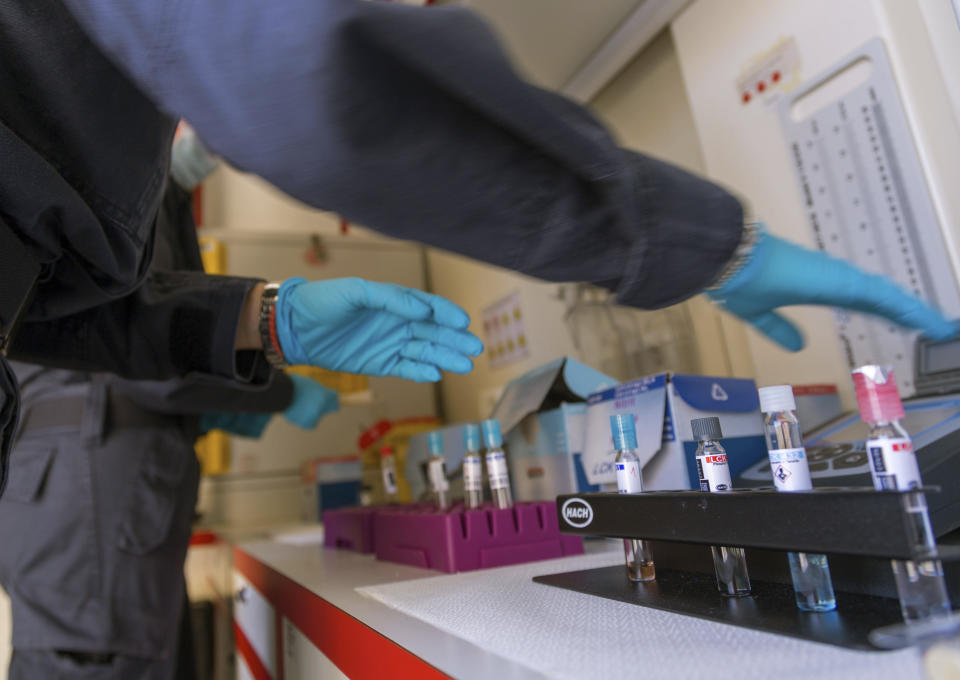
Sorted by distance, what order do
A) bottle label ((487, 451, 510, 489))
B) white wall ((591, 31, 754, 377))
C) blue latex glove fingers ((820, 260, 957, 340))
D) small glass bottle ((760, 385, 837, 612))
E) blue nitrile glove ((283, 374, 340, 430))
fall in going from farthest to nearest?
blue nitrile glove ((283, 374, 340, 430))
white wall ((591, 31, 754, 377))
bottle label ((487, 451, 510, 489))
blue latex glove fingers ((820, 260, 957, 340))
small glass bottle ((760, 385, 837, 612))

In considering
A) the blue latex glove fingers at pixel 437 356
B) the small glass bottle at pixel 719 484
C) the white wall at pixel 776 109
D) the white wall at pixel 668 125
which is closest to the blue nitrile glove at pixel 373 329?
the blue latex glove fingers at pixel 437 356

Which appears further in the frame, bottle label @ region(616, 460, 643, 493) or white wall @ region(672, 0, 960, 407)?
white wall @ region(672, 0, 960, 407)

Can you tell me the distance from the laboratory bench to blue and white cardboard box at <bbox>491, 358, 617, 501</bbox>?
125mm

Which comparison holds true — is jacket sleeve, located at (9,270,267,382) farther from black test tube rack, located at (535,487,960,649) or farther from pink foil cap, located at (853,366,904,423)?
pink foil cap, located at (853,366,904,423)

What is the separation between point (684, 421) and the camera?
2.79 ft

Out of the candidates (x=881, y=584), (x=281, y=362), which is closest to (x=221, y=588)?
(x=281, y=362)

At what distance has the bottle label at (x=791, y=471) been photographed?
1.60 feet

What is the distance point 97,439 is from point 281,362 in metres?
0.43

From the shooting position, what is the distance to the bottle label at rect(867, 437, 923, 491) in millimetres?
420

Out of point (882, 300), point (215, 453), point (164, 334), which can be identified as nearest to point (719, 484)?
point (882, 300)

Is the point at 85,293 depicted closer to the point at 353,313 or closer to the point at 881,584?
the point at 353,313

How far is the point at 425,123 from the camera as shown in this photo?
0.42m

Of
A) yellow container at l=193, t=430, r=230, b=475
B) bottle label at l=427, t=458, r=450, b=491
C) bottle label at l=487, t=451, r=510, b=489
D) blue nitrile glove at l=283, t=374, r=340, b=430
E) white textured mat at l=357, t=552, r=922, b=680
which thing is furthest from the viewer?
yellow container at l=193, t=430, r=230, b=475

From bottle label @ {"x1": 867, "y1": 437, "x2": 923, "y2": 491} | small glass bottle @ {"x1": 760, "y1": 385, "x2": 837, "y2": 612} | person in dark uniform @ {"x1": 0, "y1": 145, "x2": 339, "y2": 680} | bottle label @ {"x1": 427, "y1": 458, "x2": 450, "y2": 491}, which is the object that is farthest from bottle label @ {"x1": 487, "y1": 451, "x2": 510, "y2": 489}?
bottle label @ {"x1": 867, "y1": 437, "x2": 923, "y2": 491}
